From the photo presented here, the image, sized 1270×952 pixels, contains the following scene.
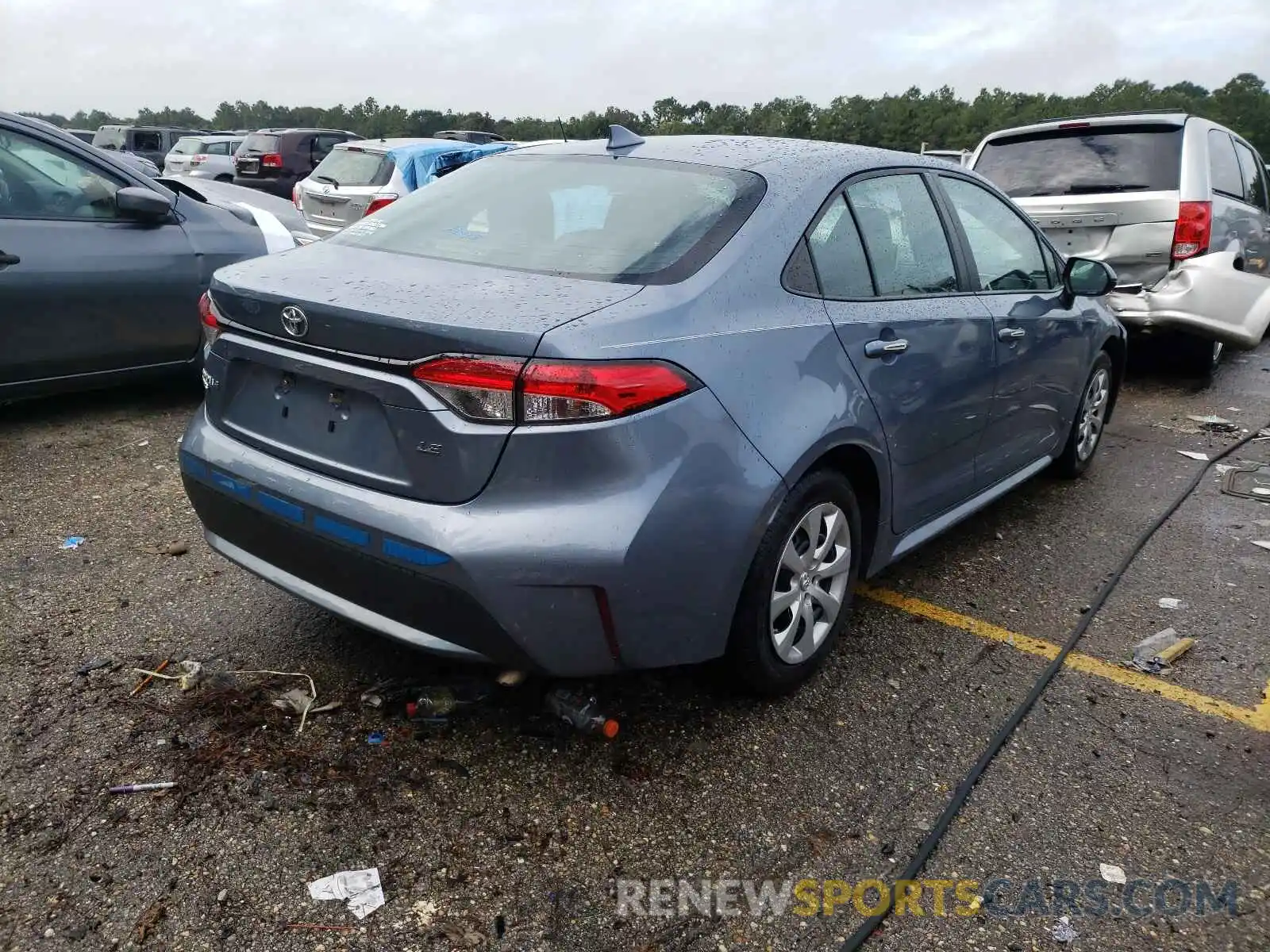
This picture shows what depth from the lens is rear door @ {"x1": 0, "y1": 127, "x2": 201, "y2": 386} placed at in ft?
15.8

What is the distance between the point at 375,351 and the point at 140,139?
30855 millimetres

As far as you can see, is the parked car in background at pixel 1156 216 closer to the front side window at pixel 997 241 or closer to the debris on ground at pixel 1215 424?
the debris on ground at pixel 1215 424

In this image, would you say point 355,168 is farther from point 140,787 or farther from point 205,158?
point 205,158

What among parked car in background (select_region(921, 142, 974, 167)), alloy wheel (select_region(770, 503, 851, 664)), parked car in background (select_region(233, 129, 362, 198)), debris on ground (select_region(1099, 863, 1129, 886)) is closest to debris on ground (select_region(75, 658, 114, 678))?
alloy wheel (select_region(770, 503, 851, 664))

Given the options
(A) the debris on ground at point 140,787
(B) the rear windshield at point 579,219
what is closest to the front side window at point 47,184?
(B) the rear windshield at point 579,219

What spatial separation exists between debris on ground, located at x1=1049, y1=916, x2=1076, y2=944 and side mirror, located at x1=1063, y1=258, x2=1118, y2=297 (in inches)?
118

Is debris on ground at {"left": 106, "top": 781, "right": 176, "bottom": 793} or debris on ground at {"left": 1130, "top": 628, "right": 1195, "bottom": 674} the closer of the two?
debris on ground at {"left": 106, "top": 781, "right": 176, "bottom": 793}

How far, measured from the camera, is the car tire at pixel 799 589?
266cm

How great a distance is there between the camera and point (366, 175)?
11188 millimetres

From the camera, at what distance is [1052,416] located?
4.46 m

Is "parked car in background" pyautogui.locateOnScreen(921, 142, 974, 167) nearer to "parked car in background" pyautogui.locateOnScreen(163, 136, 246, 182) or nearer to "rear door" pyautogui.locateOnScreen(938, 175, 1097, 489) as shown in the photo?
"rear door" pyautogui.locateOnScreen(938, 175, 1097, 489)

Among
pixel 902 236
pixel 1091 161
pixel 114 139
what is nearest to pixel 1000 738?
pixel 902 236

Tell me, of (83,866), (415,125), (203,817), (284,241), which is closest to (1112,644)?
(203,817)

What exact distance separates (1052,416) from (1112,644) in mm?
1313
